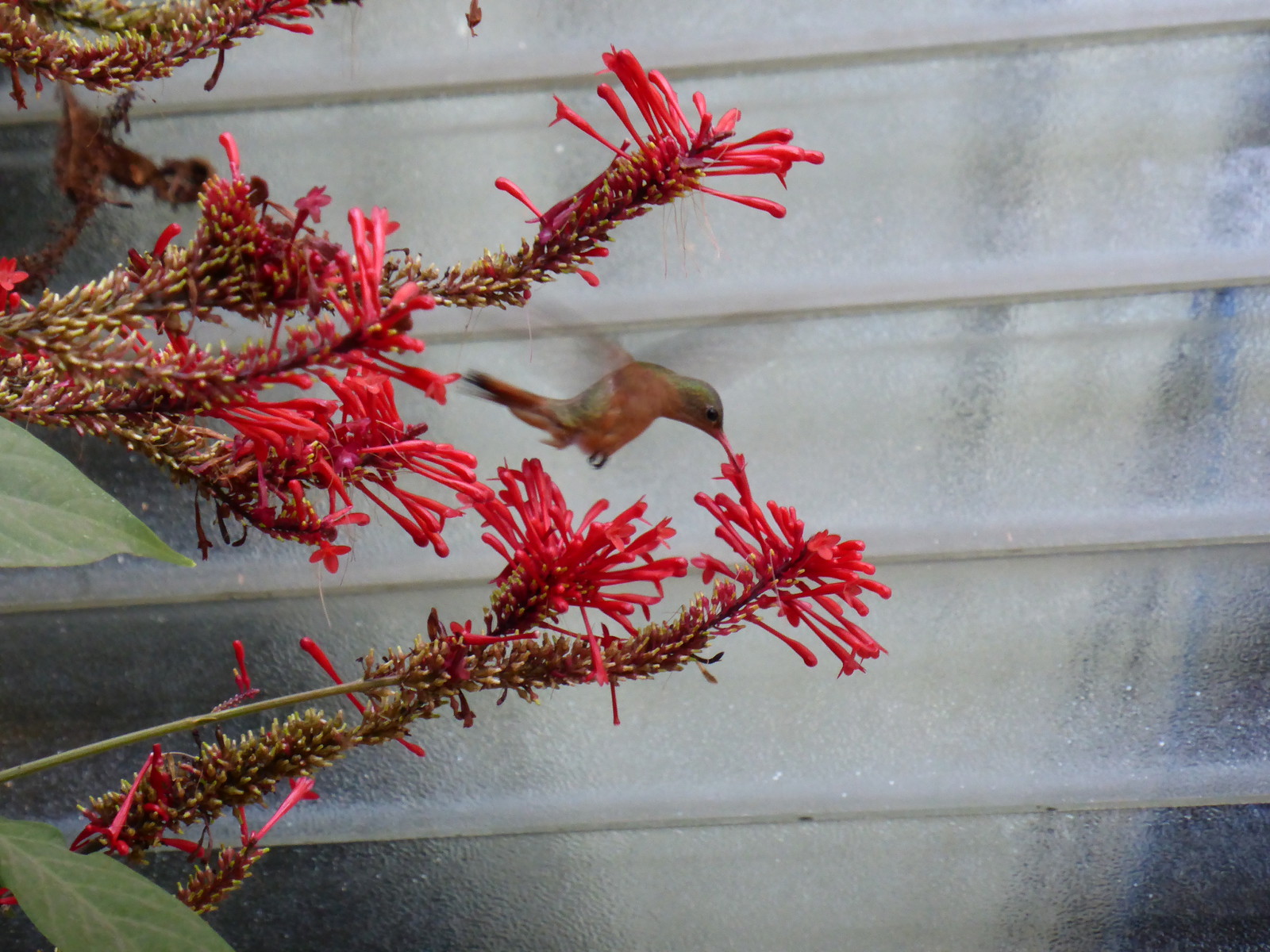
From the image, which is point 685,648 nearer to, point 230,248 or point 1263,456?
point 230,248

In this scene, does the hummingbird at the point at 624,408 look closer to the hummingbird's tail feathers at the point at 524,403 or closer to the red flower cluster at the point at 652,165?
the hummingbird's tail feathers at the point at 524,403

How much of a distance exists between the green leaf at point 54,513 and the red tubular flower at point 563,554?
101 millimetres

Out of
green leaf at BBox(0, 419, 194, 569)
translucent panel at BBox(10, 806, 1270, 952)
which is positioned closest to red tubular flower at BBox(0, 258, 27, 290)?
green leaf at BBox(0, 419, 194, 569)

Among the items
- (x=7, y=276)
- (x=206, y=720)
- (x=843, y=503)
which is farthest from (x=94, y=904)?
(x=843, y=503)

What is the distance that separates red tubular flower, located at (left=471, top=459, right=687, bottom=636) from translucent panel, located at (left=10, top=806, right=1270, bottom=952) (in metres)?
0.60

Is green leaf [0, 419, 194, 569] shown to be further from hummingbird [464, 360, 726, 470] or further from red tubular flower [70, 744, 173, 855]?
hummingbird [464, 360, 726, 470]

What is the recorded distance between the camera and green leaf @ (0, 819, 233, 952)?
0.25 meters

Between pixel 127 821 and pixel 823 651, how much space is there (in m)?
0.59

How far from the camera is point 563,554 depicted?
0.31m

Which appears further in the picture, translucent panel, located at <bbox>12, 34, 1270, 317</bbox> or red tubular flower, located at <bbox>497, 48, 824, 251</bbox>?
translucent panel, located at <bbox>12, 34, 1270, 317</bbox>

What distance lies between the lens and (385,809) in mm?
845

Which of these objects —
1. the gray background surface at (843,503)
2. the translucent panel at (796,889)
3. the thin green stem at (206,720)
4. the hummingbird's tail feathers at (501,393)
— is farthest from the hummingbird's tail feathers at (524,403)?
the translucent panel at (796,889)

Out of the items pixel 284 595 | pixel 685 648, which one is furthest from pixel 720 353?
pixel 284 595

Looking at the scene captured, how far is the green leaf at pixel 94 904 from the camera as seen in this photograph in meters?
0.25
